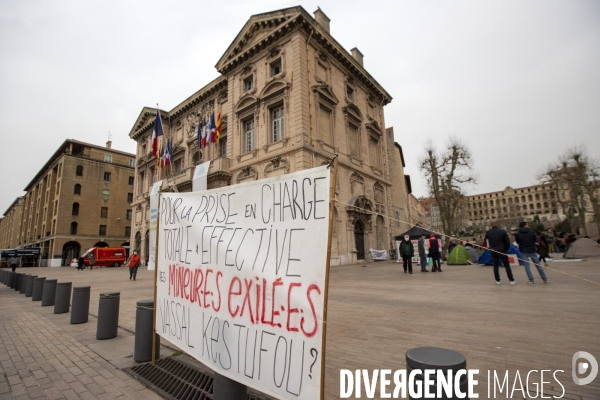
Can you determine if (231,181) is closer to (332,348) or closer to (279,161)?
(279,161)

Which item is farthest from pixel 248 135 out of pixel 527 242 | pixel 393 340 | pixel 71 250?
pixel 71 250

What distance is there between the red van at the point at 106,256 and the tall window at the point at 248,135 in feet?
81.3

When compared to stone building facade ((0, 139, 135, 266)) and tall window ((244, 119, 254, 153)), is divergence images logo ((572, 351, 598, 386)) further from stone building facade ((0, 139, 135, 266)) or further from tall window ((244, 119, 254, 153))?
stone building facade ((0, 139, 135, 266))

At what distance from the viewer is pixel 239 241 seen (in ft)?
8.37

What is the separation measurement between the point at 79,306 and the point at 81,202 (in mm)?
50112

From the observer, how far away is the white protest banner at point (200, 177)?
73.1 feet

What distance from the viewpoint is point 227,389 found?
96.0 inches

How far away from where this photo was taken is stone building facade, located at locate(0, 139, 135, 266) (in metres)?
44.4

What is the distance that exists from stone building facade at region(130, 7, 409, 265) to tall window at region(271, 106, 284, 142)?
0.23ft

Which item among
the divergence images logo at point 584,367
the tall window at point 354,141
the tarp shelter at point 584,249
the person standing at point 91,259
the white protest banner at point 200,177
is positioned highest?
the tall window at point 354,141

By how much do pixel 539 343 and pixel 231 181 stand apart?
20.7 m

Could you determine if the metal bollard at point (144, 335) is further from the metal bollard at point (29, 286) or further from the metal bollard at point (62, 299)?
the metal bollard at point (29, 286)

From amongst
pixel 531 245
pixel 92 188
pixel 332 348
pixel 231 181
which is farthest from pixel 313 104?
pixel 92 188

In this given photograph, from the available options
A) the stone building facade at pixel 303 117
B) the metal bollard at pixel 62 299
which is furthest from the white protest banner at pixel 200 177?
the metal bollard at pixel 62 299
